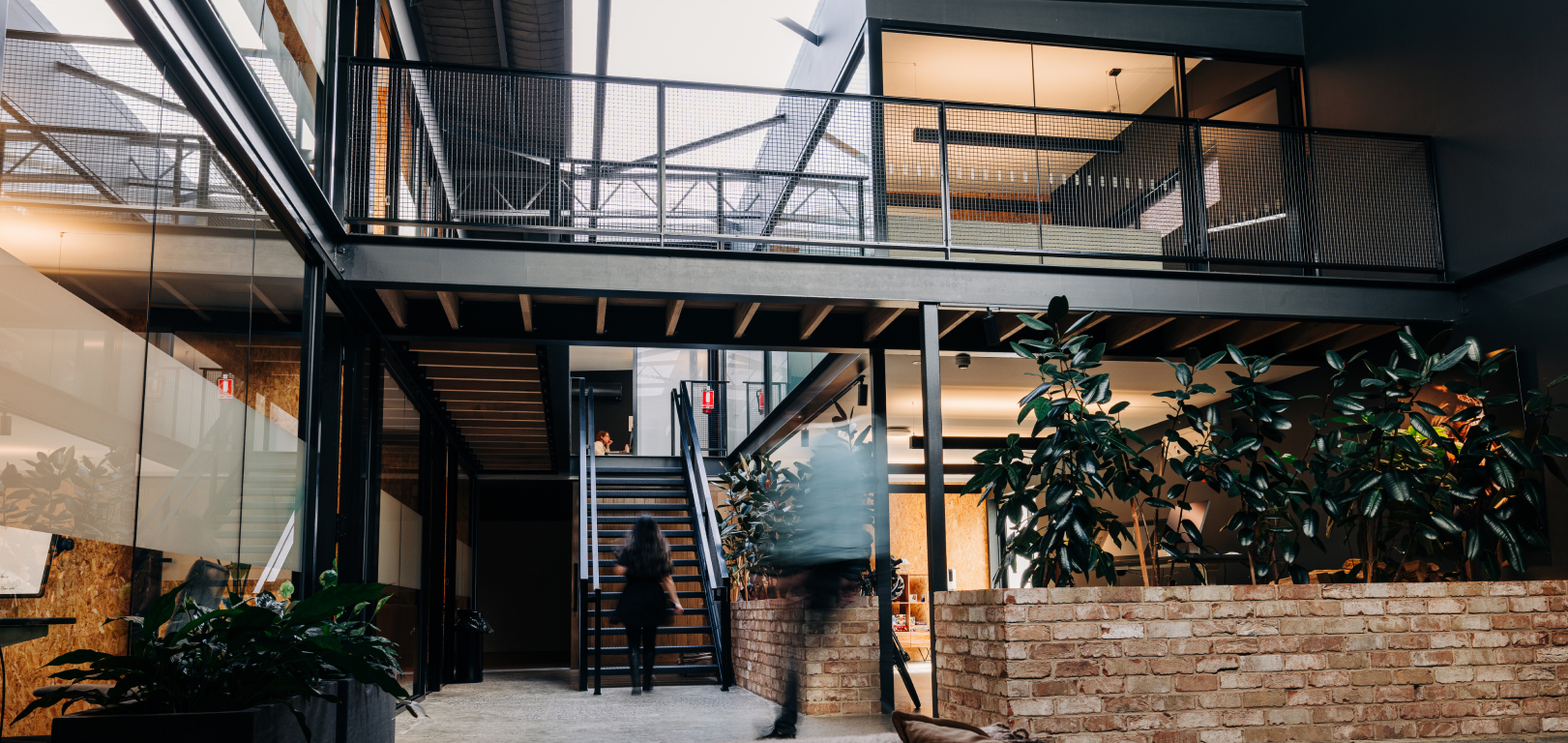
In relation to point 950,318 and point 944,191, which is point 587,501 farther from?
point 944,191

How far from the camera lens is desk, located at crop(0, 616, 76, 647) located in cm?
190

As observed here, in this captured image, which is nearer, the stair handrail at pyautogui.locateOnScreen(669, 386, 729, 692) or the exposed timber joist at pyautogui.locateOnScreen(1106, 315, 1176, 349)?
the exposed timber joist at pyautogui.locateOnScreen(1106, 315, 1176, 349)

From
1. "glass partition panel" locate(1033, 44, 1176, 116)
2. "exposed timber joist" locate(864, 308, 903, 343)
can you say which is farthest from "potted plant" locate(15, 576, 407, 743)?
"glass partition panel" locate(1033, 44, 1176, 116)

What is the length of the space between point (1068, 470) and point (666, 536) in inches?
209

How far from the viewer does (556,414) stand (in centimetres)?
909

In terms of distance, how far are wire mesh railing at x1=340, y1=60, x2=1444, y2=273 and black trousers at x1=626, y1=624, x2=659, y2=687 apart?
2570mm

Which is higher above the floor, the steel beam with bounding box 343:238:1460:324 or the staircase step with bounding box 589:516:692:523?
the steel beam with bounding box 343:238:1460:324

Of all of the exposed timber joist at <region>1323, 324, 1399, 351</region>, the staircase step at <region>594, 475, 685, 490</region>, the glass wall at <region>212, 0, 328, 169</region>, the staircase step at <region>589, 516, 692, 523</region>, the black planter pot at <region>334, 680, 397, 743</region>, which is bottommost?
the black planter pot at <region>334, 680, 397, 743</region>

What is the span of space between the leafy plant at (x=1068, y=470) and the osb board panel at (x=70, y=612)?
11.6 feet

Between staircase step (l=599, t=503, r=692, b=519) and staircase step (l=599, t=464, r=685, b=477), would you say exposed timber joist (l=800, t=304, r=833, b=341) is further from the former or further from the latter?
staircase step (l=599, t=464, r=685, b=477)

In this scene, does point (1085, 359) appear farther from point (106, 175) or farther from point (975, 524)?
point (975, 524)

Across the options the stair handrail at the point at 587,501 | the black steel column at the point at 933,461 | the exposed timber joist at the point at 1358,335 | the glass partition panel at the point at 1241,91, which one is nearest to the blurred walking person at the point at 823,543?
the black steel column at the point at 933,461

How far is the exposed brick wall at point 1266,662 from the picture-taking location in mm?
4238

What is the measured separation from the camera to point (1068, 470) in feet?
16.5
